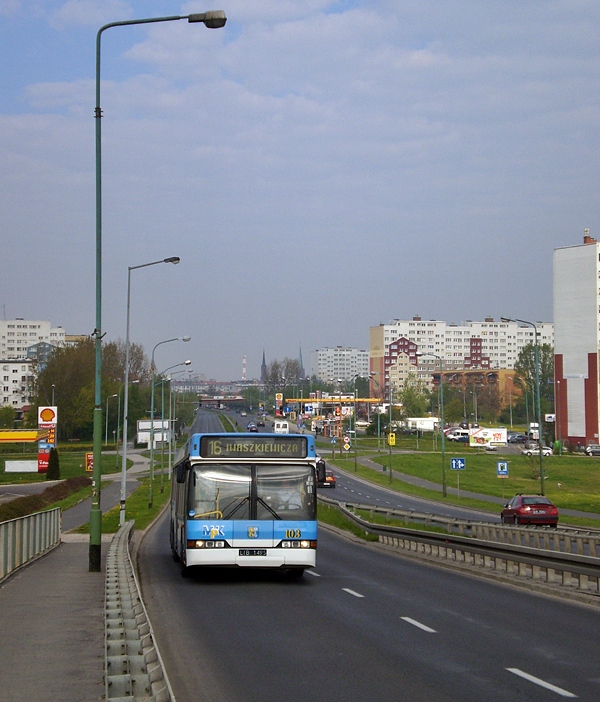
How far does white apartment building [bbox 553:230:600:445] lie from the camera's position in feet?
358

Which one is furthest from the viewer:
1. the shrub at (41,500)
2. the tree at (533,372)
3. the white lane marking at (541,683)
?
the tree at (533,372)

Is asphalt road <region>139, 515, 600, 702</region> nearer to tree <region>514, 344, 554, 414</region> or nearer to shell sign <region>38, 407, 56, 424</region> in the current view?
shell sign <region>38, 407, 56, 424</region>

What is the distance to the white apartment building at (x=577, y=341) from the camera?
358 feet

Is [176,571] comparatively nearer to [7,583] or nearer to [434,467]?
[7,583]

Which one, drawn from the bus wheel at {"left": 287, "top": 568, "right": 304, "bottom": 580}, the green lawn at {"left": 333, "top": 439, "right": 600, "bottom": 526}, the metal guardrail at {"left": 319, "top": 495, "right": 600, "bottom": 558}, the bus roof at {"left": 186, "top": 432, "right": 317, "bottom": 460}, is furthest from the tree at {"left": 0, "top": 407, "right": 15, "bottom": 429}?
the bus roof at {"left": 186, "top": 432, "right": 317, "bottom": 460}

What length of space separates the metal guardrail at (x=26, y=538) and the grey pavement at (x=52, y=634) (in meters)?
0.31

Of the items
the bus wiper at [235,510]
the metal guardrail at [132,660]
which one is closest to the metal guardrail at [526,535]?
the bus wiper at [235,510]

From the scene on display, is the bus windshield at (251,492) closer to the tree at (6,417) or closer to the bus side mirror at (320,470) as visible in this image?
the bus side mirror at (320,470)

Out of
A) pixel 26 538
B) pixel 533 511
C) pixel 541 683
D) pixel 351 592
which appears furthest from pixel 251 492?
pixel 533 511

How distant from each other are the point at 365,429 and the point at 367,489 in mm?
89674

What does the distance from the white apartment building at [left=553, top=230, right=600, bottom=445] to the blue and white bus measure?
309 feet

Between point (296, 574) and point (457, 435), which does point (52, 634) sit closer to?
point (296, 574)

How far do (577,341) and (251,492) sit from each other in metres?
98.4

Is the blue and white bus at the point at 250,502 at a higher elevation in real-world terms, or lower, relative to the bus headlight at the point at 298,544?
higher
